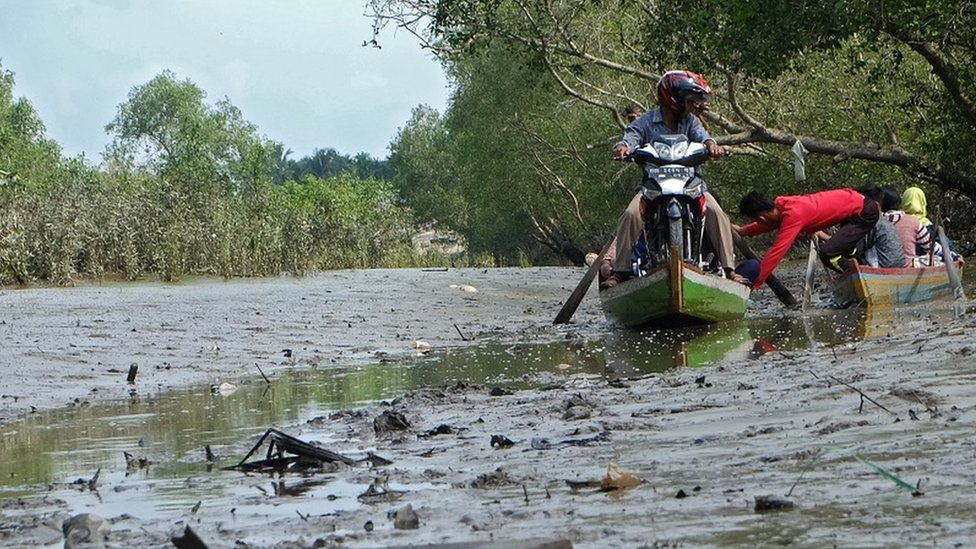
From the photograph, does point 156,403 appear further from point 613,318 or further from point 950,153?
point 950,153

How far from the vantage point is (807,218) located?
14.3m

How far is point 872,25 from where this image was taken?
62.4 feet

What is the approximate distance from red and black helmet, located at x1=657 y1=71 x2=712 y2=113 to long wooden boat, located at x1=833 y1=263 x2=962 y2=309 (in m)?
Result: 2.55

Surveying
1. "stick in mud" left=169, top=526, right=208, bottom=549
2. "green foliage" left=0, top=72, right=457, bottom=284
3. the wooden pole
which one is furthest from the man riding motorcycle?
"green foliage" left=0, top=72, right=457, bottom=284

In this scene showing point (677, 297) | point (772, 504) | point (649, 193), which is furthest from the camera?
point (649, 193)

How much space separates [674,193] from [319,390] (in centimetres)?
493

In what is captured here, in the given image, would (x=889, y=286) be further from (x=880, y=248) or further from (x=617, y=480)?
(x=617, y=480)

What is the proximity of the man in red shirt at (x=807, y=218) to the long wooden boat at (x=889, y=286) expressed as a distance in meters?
0.51

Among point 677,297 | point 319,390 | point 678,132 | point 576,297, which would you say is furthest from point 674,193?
point 319,390

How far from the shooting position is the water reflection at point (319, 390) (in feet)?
21.1

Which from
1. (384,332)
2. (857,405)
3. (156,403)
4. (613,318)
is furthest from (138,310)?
(857,405)

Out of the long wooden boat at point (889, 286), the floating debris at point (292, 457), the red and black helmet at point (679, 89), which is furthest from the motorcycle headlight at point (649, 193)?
the floating debris at point (292, 457)

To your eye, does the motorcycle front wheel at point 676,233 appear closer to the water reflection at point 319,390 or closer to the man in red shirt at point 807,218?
the water reflection at point 319,390

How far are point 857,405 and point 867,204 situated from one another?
949 cm
